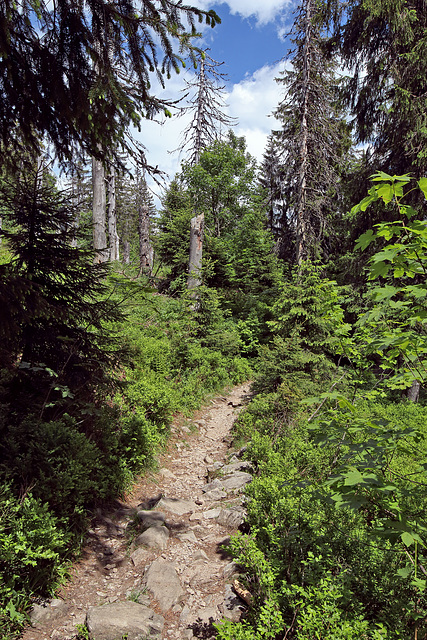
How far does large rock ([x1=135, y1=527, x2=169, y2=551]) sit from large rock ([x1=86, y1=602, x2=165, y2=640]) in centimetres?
90

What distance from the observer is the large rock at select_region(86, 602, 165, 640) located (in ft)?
8.86

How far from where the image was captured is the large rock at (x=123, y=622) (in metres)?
2.70

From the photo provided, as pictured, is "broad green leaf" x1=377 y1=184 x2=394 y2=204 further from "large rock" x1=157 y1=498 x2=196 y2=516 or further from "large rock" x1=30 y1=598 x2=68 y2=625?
"large rock" x1=157 y1=498 x2=196 y2=516

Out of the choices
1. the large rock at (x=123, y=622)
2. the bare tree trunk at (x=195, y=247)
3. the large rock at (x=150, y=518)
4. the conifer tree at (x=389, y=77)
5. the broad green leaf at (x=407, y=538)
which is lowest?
the large rock at (x=150, y=518)

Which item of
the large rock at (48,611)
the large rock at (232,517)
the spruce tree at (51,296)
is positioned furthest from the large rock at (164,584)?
the spruce tree at (51,296)

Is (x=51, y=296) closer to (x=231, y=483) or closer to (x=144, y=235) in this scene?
(x=231, y=483)

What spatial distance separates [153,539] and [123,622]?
3.99ft

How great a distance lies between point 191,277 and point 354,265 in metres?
5.82

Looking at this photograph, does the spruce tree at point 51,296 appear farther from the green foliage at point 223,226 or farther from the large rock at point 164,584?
the green foliage at point 223,226

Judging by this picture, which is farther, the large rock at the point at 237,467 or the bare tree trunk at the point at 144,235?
the large rock at the point at 237,467

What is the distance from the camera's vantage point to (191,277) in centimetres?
1311

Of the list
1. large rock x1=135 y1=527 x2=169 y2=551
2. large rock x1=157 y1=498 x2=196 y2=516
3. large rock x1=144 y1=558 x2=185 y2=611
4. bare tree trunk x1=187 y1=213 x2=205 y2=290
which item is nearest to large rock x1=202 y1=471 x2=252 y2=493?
large rock x1=157 y1=498 x2=196 y2=516

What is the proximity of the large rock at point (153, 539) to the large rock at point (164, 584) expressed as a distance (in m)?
0.31

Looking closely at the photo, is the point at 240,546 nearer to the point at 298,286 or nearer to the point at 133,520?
the point at 133,520
